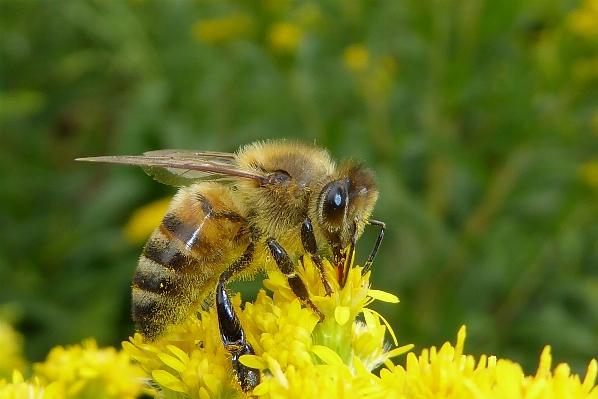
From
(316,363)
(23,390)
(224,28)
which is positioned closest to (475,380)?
(316,363)

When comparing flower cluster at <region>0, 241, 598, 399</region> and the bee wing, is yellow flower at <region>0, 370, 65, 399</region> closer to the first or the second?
flower cluster at <region>0, 241, 598, 399</region>

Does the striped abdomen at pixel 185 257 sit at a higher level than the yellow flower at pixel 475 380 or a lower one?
higher

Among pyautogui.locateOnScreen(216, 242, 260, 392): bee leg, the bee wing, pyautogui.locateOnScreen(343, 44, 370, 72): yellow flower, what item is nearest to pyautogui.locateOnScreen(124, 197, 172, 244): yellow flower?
pyautogui.locateOnScreen(343, 44, 370, 72): yellow flower

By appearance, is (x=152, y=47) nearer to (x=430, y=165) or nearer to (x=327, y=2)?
(x=327, y=2)

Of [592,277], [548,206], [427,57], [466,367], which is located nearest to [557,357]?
[592,277]

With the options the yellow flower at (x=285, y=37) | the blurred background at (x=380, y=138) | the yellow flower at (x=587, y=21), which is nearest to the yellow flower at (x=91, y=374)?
the blurred background at (x=380, y=138)

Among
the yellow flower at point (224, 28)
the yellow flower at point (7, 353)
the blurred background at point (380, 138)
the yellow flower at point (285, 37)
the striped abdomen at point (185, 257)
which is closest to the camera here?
the striped abdomen at point (185, 257)

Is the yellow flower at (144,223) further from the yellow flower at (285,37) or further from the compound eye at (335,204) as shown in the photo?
the compound eye at (335,204)
